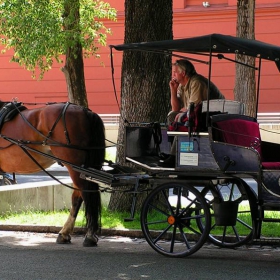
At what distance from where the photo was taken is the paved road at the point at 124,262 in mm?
7281

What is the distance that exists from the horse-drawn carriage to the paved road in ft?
0.67

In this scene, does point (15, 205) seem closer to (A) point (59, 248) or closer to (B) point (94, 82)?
(A) point (59, 248)

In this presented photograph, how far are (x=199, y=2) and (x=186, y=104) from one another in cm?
1877

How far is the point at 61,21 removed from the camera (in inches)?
851

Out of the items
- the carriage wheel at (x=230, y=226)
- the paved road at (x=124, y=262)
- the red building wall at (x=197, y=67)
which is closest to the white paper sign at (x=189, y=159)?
the carriage wheel at (x=230, y=226)

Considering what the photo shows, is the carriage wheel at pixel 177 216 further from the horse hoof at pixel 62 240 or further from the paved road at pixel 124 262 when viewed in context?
the horse hoof at pixel 62 240

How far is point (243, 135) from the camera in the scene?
27.1 ft

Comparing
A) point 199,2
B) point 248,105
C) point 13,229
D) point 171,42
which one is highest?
point 199,2

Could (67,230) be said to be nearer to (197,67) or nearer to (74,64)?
(74,64)

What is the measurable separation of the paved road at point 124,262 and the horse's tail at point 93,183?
34 centimetres

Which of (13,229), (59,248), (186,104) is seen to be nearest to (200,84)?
(186,104)

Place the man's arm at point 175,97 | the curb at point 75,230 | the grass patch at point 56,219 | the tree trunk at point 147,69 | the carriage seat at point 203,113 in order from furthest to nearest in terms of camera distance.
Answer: the tree trunk at point 147,69
the grass patch at point 56,219
the curb at point 75,230
the man's arm at point 175,97
the carriage seat at point 203,113

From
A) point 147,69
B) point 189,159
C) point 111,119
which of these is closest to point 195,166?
point 189,159

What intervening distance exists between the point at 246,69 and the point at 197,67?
254 inches
